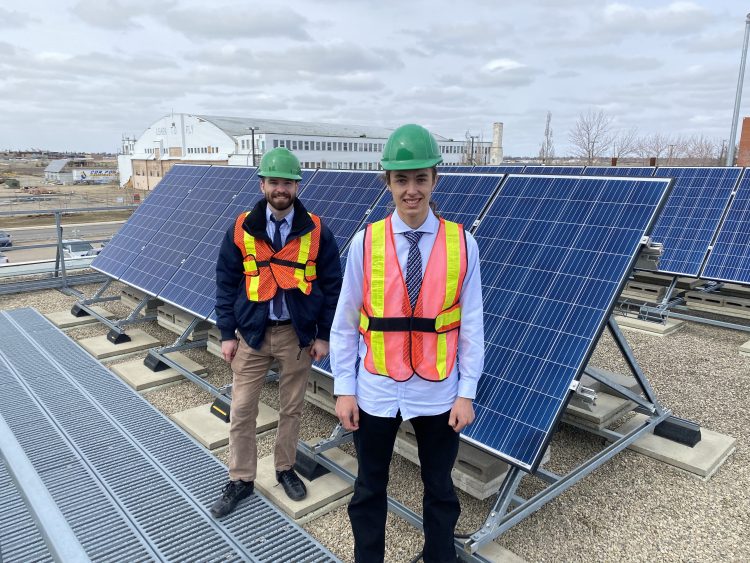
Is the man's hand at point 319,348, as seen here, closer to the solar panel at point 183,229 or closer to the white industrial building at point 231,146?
the solar panel at point 183,229

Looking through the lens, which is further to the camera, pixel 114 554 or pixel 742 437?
pixel 742 437

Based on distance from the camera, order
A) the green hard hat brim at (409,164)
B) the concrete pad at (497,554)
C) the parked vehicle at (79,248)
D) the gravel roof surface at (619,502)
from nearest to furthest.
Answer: the green hard hat brim at (409,164)
the concrete pad at (497,554)
the gravel roof surface at (619,502)
the parked vehicle at (79,248)

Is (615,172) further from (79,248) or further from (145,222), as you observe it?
(79,248)

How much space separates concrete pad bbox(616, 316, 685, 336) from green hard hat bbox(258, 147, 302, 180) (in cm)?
729

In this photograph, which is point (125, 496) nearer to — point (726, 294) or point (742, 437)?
point (742, 437)

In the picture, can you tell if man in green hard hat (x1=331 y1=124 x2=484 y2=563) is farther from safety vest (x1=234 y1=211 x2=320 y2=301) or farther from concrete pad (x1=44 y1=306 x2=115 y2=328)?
concrete pad (x1=44 y1=306 x2=115 y2=328)

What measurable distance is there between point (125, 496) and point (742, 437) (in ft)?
19.7

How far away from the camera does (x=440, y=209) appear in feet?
16.6

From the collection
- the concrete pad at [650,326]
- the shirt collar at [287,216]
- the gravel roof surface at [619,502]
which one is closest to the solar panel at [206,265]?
the gravel roof surface at [619,502]

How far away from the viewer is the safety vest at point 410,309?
2.54m

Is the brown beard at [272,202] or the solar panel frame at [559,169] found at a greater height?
the solar panel frame at [559,169]

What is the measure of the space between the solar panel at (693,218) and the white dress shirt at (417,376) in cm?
833

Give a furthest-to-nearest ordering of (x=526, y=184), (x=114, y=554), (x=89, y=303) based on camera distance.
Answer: (x=89, y=303) < (x=526, y=184) < (x=114, y=554)

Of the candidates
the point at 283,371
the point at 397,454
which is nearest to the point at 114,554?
the point at 283,371
